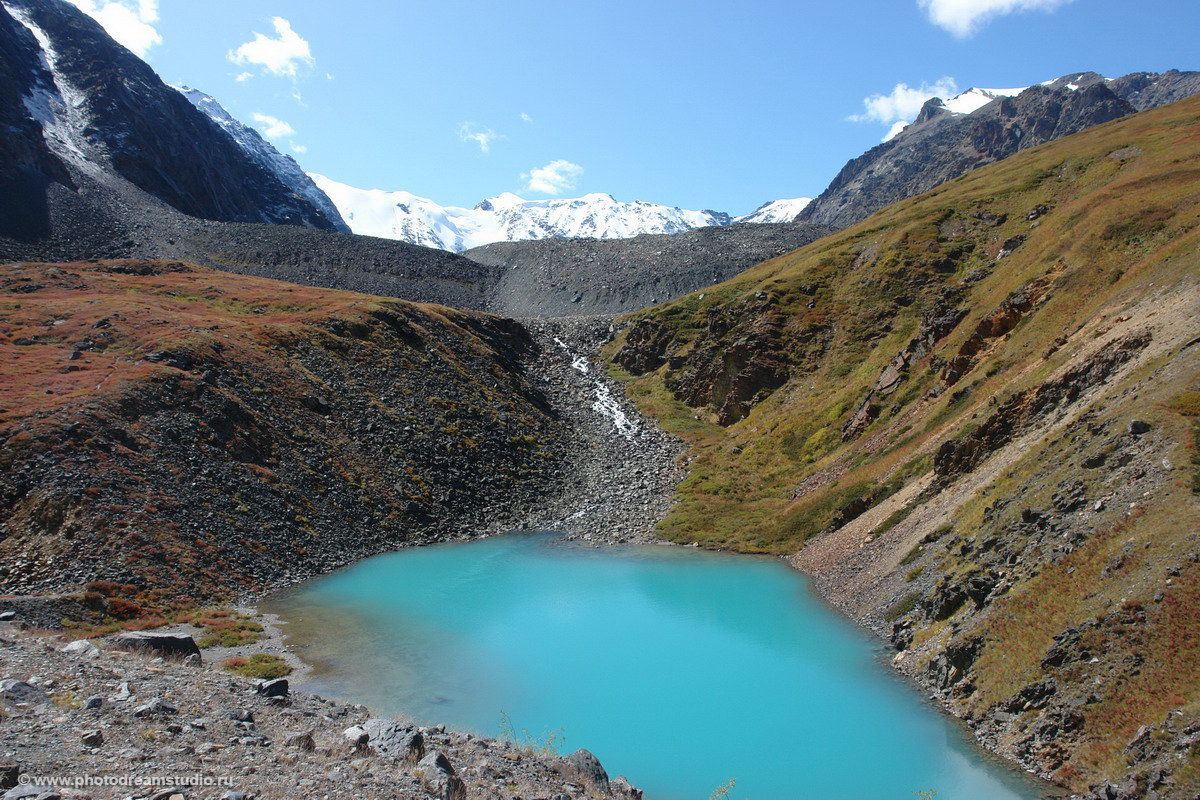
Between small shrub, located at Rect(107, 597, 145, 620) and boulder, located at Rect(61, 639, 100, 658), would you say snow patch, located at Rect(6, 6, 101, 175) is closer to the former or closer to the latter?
small shrub, located at Rect(107, 597, 145, 620)

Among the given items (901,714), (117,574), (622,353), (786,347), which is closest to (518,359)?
(622,353)

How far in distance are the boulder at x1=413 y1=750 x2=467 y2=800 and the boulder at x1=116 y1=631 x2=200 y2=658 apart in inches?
484

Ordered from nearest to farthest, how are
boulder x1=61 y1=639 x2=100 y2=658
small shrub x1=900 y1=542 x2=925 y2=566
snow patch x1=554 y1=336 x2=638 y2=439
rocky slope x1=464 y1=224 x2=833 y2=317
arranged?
1. boulder x1=61 y1=639 x2=100 y2=658
2. small shrub x1=900 y1=542 x2=925 y2=566
3. snow patch x1=554 y1=336 x2=638 y2=439
4. rocky slope x1=464 y1=224 x2=833 y2=317

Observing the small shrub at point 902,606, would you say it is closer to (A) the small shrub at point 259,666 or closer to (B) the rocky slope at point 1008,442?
(B) the rocky slope at point 1008,442

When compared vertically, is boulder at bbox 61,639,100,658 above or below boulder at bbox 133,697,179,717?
below

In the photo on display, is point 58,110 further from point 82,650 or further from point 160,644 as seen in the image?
point 82,650

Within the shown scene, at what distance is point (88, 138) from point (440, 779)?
600ft

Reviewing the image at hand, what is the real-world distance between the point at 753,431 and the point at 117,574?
51.5 meters

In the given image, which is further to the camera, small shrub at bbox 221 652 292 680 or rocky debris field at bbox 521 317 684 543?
rocky debris field at bbox 521 317 684 543

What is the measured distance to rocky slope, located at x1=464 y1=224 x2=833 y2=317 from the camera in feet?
428

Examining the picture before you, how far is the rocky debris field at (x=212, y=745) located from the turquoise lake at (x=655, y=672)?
4430 millimetres

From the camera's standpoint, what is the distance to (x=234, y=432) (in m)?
45.5

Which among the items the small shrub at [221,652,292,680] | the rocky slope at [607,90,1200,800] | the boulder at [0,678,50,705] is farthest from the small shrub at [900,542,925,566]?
the boulder at [0,678,50,705]

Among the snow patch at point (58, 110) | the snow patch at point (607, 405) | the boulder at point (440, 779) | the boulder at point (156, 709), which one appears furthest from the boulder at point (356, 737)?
the snow patch at point (58, 110)
